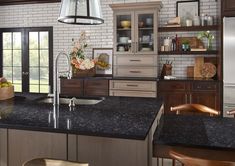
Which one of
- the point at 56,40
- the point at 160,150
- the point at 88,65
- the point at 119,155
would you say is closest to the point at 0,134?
the point at 119,155

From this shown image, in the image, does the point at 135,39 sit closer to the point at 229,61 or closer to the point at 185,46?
the point at 185,46

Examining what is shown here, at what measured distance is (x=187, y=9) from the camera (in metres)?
5.30

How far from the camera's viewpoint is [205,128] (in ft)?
6.26

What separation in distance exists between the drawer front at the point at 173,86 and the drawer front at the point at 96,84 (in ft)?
3.31

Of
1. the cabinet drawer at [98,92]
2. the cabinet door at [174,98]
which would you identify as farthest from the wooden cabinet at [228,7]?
the cabinet drawer at [98,92]

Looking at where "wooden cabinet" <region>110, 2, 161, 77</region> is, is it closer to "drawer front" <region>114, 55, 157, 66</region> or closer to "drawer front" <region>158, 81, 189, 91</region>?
"drawer front" <region>114, 55, 157, 66</region>

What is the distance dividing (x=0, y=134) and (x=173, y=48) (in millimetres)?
3905

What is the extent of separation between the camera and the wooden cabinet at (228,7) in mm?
4480

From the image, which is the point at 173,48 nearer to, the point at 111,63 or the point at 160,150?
the point at 111,63

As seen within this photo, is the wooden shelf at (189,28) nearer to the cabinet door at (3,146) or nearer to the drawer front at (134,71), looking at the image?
the drawer front at (134,71)

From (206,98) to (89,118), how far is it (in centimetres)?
325

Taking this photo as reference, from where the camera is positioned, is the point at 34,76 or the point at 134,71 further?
the point at 34,76

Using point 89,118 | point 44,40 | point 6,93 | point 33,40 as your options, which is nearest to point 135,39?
point 44,40

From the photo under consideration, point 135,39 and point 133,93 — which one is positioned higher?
point 135,39
